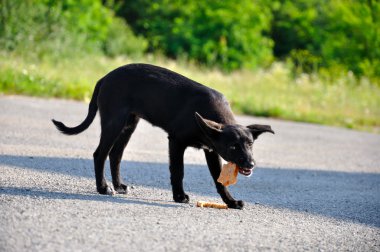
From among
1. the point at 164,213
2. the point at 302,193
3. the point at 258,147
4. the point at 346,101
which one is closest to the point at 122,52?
the point at 346,101

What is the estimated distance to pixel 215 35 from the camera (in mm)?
32938

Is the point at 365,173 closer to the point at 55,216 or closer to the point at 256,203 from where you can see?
the point at 256,203

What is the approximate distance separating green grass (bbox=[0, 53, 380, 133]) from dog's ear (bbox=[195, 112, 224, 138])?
10222mm

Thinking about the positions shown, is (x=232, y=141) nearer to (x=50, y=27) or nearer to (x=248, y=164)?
(x=248, y=164)

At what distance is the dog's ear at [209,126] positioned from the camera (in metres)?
6.46

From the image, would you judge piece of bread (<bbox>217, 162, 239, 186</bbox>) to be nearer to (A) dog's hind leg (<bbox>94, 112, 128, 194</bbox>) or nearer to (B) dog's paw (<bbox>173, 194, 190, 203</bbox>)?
(B) dog's paw (<bbox>173, 194, 190, 203</bbox>)

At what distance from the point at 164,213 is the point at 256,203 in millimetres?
1528

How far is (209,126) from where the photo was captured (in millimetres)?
6469

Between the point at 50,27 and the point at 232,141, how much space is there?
17315mm

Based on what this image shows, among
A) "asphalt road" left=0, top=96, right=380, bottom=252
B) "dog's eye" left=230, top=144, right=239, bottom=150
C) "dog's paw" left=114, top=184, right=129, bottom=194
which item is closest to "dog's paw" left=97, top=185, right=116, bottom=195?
"asphalt road" left=0, top=96, right=380, bottom=252

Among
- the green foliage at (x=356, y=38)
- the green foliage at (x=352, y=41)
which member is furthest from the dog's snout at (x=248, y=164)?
the green foliage at (x=356, y=38)

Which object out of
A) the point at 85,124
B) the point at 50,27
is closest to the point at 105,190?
the point at 85,124

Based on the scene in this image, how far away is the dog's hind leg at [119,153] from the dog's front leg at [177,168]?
0.68 meters

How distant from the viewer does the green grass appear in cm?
1686
